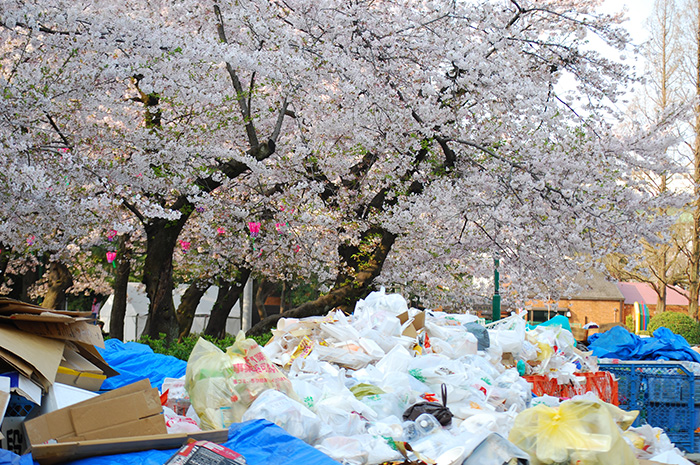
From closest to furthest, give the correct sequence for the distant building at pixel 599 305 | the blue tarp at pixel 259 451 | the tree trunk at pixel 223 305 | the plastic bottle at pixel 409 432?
the blue tarp at pixel 259 451 < the plastic bottle at pixel 409 432 < the tree trunk at pixel 223 305 < the distant building at pixel 599 305

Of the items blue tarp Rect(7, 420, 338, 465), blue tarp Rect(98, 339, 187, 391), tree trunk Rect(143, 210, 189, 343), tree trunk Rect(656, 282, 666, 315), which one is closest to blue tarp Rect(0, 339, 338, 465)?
blue tarp Rect(7, 420, 338, 465)

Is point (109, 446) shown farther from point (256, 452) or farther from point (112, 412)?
point (256, 452)

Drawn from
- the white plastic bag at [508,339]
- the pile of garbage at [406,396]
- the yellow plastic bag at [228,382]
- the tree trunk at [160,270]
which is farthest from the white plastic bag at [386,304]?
the tree trunk at [160,270]

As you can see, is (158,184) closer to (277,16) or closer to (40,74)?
(40,74)

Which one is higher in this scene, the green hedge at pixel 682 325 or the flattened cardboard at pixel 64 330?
the flattened cardboard at pixel 64 330

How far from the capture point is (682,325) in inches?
686

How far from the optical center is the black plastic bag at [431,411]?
12.8 ft

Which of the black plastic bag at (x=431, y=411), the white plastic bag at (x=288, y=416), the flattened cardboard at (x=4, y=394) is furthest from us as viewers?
the black plastic bag at (x=431, y=411)

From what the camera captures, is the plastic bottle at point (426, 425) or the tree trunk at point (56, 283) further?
the tree trunk at point (56, 283)

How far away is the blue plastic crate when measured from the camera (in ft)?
19.9

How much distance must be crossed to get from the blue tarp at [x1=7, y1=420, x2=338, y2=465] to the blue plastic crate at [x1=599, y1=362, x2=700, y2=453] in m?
4.49

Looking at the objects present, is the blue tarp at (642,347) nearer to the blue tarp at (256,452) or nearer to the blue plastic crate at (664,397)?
the blue plastic crate at (664,397)

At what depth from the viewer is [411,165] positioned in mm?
9820

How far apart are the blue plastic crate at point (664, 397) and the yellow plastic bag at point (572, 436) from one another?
10.4ft
